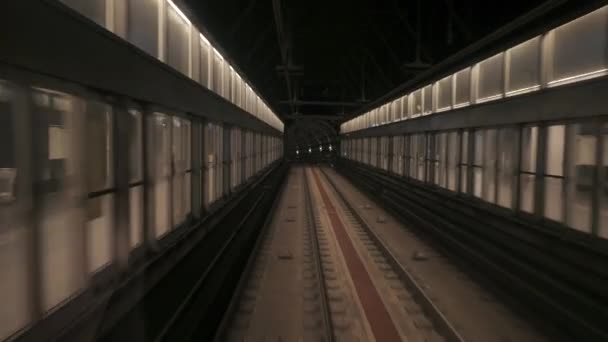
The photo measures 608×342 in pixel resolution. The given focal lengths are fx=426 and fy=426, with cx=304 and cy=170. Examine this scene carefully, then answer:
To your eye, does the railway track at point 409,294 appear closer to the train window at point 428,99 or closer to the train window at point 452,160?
the train window at point 452,160

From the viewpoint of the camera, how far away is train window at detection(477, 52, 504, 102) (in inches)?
356

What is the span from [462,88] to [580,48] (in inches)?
205

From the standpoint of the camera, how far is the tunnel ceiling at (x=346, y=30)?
12.2 m

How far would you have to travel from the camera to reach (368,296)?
267 inches

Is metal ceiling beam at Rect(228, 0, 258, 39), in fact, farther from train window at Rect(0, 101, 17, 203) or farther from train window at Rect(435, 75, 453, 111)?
train window at Rect(0, 101, 17, 203)

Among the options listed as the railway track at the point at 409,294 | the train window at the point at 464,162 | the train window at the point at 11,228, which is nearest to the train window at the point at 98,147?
the train window at the point at 11,228

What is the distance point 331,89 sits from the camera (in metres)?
37.5

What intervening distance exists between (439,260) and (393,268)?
3.97 feet

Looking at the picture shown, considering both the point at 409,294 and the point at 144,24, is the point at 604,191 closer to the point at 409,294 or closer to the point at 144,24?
the point at 409,294

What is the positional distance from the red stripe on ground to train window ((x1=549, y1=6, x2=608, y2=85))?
14.5 ft

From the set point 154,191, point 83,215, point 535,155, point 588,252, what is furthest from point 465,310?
point 83,215

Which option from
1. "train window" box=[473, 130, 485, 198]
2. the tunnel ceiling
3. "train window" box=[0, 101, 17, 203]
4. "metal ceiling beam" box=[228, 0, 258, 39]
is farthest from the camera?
the tunnel ceiling

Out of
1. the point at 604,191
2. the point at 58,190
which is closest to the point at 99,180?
the point at 58,190

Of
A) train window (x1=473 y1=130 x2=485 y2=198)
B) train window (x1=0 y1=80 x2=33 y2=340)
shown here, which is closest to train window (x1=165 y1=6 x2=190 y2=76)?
train window (x1=0 y1=80 x2=33 y2=340)
